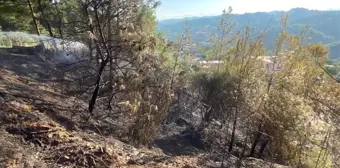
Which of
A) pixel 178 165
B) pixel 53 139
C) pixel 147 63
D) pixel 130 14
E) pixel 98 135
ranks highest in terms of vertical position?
pixel 130 14

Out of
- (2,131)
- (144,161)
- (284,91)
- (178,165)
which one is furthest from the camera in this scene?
(284,91)

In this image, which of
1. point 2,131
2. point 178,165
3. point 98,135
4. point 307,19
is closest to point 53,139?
point 2,131

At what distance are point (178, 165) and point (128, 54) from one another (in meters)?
2.41

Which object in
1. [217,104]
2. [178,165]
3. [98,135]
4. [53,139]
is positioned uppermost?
[53,139]

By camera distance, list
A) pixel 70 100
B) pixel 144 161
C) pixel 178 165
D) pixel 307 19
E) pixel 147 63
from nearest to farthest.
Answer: pixel 144 161
pixel 178 165
pixel 147 63
pixel 70 100
pixel 307 19

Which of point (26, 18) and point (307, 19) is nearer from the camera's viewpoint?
point (26, 18)

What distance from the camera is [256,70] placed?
355 inches

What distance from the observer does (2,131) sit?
408 cm

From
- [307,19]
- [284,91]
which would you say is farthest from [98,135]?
[307,19]

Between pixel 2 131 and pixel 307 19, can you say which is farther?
pixel 307 19

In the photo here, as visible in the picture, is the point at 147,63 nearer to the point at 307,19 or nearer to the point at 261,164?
the point at 261,164

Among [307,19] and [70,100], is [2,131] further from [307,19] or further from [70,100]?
[307,19]

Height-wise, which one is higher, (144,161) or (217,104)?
(144,161)

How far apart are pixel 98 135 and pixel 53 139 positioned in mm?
1106
